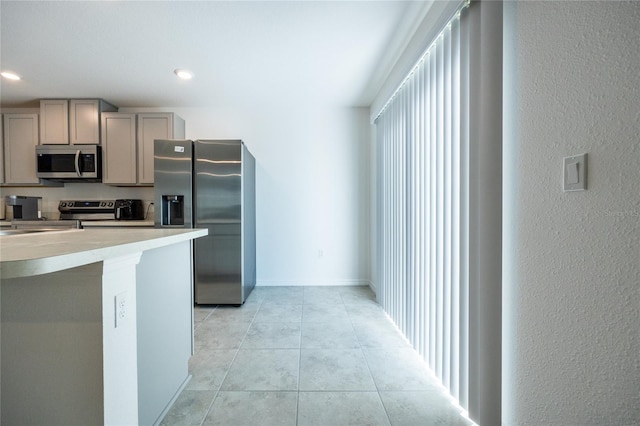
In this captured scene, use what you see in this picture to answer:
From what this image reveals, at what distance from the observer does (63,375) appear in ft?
2.59

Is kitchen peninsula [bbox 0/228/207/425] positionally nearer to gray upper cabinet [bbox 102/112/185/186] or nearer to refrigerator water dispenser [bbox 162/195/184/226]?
refrigerator water dispenser [bbox 162/195/184/226]

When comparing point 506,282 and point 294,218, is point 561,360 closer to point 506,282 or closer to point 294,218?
point 506,282

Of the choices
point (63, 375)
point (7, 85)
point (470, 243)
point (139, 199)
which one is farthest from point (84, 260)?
→ point (7, 85)

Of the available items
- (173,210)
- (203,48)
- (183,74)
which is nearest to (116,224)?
(173,210)

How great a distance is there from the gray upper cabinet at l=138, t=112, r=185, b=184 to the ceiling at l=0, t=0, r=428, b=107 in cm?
26

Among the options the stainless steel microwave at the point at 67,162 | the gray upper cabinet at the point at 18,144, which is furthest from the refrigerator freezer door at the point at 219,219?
the gray upper cabinet at the point at 18,144

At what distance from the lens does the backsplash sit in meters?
3.47

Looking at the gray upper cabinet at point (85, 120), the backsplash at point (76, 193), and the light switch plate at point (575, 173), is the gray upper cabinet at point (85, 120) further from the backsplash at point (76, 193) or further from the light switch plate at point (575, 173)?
the light switch plate at point (575, 173)

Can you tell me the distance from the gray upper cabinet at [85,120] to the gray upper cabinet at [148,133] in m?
0.53

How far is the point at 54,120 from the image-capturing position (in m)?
3.21

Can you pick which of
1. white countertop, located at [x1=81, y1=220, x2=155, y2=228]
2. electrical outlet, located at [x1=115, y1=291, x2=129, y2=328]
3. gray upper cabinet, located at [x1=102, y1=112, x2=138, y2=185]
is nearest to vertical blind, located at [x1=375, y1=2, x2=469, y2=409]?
electrical outlet, located at [x1=115, y1=291, x2=129, y2=328]

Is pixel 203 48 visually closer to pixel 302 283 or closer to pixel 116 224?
pixel 116 224

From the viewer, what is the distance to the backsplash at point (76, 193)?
3.47m

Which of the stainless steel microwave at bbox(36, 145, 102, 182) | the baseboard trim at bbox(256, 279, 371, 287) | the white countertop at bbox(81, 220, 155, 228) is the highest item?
the stainless steel microwave at bbox(36, 145, 102, 182)
